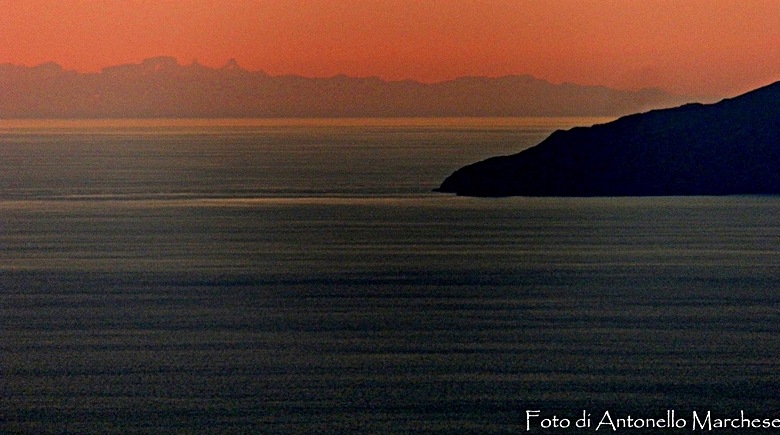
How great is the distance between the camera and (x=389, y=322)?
75.7ft

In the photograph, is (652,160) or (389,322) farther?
(652,160)

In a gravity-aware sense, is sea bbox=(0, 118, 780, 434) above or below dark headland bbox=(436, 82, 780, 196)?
below

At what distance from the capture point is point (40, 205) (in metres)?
51.6

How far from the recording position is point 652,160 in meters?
62.5

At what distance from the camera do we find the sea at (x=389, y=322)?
16.8 meters

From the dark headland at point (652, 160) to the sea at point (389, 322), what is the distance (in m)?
12.3

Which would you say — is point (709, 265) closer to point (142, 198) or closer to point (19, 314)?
point (19, 314)

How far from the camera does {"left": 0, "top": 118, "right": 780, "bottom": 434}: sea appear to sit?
16.8m

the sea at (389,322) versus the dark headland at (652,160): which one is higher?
the dark headland at (652,160)

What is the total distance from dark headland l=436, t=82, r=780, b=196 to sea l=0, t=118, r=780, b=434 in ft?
40.5

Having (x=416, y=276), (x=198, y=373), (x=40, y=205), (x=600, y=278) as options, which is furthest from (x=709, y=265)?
(x=40, y=205)

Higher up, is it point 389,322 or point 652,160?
point 652,160

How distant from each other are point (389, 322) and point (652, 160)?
41122mm

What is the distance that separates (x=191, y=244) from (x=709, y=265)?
12.6 meters
